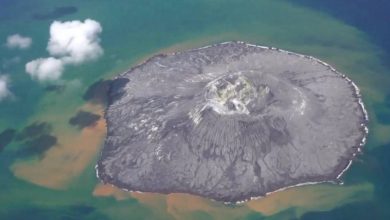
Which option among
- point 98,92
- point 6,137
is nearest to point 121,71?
point 98,92

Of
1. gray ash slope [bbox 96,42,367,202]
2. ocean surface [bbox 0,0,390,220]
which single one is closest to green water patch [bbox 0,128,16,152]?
ocean surface [bbox 0,0,390,220]

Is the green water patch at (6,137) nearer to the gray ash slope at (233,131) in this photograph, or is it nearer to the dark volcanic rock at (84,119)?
the dark volcanic rock at (84,119)

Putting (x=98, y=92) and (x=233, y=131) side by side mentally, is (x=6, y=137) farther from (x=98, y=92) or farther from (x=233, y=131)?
(x=233, y=131)

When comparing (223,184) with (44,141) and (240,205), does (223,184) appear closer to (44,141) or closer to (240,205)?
(240,205)

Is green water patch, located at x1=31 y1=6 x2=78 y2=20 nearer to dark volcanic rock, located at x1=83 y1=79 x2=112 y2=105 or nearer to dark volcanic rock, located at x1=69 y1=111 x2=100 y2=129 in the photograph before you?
dark volcanic rock, located at x1=83 y1=79 x2=112 y2=105

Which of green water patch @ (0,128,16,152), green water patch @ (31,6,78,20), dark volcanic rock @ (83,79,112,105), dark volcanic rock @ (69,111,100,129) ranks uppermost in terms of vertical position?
green water patch @ (31,6,78,20)

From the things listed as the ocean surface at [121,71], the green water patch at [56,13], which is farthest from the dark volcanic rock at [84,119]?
the green water patch at [56,13]

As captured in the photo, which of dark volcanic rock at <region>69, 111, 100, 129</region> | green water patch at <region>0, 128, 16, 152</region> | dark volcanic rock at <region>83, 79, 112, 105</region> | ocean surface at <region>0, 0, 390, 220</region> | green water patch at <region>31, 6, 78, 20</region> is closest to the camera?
ocean surface at <region>0, 0, 390, 220</region>
